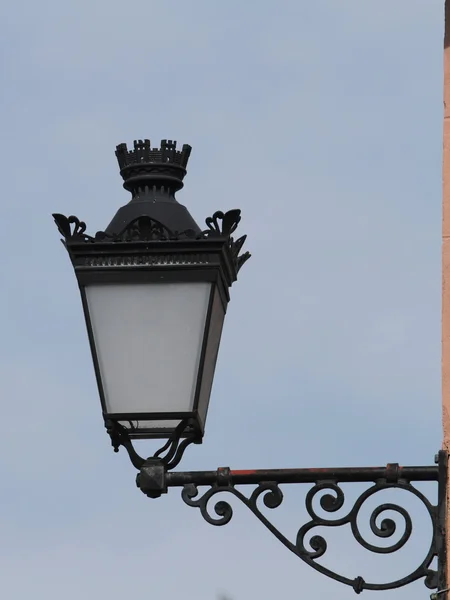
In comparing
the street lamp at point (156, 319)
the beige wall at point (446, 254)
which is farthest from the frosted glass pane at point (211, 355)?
the beige wall at point (446, 254)

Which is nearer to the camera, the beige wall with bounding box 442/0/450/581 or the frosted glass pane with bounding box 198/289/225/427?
the beige wall with bounding box 442/0/450/581

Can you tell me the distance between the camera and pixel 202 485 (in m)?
4.85

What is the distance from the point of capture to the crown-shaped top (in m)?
5.32

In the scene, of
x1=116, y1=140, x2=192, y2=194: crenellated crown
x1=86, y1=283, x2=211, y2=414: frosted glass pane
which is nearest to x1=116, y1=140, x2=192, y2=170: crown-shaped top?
x1=116, y1=140, x2=192, y2=194: crenellated crown

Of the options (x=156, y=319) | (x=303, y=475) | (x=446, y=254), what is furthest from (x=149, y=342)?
(x=446, y=254)

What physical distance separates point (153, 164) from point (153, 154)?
0.03 meters

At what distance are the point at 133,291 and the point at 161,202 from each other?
1.02ft

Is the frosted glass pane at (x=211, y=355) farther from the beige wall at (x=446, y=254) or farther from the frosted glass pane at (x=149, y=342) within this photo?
the beige wall at (x=446, y=254)

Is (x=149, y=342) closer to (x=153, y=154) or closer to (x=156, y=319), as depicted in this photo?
(x=156, y=319)

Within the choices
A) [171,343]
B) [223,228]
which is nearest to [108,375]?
[171,343]

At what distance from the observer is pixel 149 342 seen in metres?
5.02

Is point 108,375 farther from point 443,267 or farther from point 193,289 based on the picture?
point 443,267

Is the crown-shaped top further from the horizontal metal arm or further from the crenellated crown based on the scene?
the horizontal metal arm

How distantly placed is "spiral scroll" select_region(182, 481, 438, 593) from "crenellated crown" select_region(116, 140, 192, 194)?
0.97m
